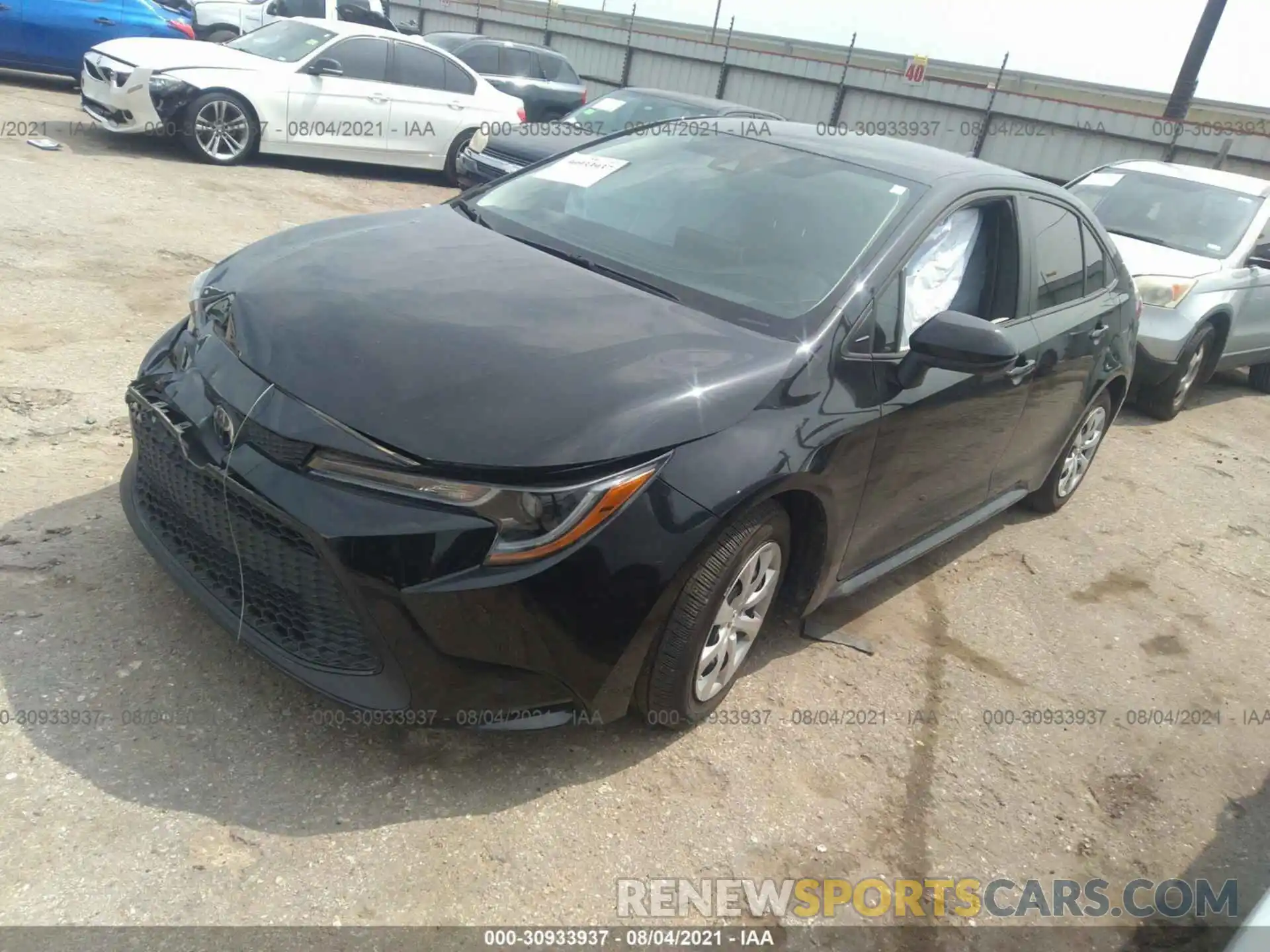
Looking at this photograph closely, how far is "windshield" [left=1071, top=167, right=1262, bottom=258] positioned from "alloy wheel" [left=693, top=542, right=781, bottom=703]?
614cm

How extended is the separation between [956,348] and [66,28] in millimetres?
11751

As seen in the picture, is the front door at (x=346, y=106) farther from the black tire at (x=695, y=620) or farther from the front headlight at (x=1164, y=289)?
the black tire at (x=695, y=620)

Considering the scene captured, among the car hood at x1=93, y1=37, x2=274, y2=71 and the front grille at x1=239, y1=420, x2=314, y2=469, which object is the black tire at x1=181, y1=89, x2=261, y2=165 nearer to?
the car hood at x1=93, y1=37, x2=274, y2=71

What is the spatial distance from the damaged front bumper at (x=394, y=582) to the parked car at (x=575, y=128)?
25.7ft

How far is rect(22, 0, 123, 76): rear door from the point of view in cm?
1095

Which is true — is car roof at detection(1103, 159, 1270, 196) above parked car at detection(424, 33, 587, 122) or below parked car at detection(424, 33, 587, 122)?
above

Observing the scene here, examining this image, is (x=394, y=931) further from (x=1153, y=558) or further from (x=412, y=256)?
(x=1153, y=558)

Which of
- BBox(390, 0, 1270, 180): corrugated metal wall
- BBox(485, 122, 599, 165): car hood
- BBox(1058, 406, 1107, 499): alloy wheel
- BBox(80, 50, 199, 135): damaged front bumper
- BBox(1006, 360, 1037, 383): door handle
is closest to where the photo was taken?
BBox(1006, 360, 1037, 383): door handle

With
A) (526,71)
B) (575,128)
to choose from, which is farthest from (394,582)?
(526,71)

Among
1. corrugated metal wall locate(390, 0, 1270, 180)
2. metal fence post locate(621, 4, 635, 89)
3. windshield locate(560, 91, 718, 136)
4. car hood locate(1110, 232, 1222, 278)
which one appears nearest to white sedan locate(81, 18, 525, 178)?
windshield locate(560, 91, 718, 136)

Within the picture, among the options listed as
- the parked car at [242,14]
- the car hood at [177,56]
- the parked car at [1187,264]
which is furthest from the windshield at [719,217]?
the parked car at [242,14]

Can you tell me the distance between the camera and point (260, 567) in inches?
→ 99.3

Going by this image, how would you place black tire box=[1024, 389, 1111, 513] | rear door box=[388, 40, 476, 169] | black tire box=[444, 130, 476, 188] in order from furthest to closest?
black tire box=[444, 130, 476, 188], rear door box=[388, 40, 476, 169], black tire box=[1024, 389, 1111, 513]

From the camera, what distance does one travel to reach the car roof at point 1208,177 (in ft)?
26.6
